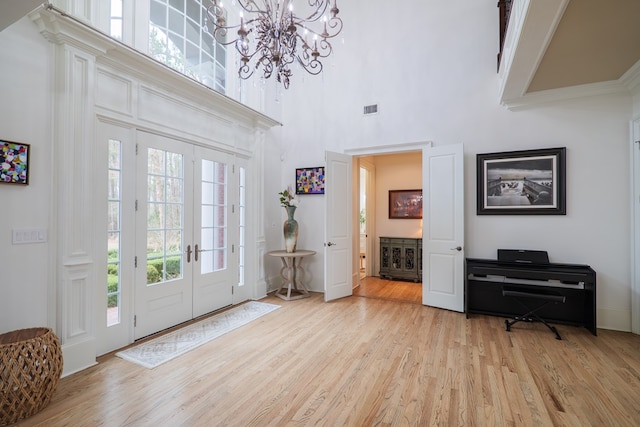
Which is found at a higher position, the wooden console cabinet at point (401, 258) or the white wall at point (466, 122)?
the white wall at point (466, 122)

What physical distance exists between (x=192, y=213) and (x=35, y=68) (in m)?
1.96

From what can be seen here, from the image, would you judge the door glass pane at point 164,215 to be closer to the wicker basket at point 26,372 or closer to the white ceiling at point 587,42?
the wicker basket at point 26,372

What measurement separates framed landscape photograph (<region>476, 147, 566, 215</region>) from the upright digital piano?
1.94ft

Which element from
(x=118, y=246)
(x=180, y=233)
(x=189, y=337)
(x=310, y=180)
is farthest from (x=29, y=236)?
(x=310, y=180)

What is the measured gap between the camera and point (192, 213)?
3.88 metres

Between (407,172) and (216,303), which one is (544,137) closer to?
(407,172)

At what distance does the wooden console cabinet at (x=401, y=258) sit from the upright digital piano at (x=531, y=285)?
6.48 feet

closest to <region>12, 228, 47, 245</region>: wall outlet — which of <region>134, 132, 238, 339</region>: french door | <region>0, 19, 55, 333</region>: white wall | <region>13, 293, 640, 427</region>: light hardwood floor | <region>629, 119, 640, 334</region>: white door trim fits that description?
<region>0, 19, 55, 333</region>: white wall

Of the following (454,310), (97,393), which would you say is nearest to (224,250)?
(97,393)

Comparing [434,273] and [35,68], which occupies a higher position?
[35,68]

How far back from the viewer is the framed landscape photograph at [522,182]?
3.92m

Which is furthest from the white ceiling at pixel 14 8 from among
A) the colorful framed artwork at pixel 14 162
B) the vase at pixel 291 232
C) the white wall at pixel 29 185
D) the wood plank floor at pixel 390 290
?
the wood plank floor at pixel 390 290

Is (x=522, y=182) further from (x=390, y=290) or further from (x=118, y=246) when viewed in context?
(x=118, y=246)

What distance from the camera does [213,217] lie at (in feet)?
13.9
